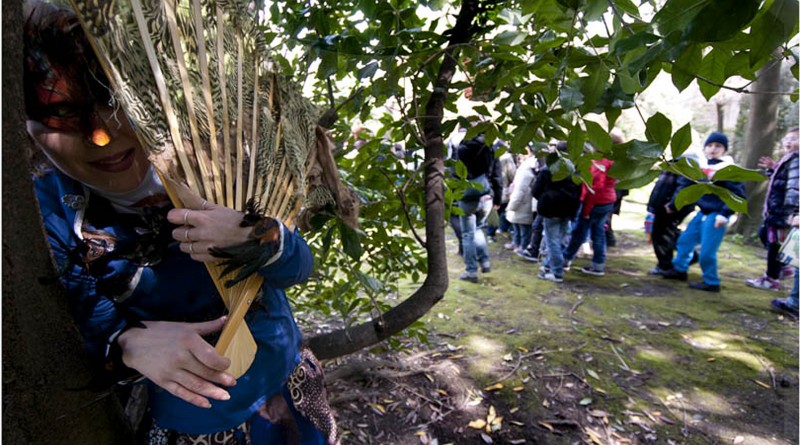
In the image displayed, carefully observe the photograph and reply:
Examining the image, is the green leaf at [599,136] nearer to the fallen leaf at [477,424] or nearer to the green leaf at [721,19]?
the green leaf at [721,19]

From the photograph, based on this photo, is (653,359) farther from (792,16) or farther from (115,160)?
(115,160)

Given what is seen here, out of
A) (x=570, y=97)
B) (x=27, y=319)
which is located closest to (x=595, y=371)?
(x=570, y=97)

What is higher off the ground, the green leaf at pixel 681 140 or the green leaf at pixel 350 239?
the green leaf at pixel 681 140

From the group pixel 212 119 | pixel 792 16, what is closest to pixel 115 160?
pixel 212 119

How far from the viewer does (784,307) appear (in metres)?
4.57

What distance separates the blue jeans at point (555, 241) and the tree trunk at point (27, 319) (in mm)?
5334

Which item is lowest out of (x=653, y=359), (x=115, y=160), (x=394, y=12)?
(x=653, y=359)

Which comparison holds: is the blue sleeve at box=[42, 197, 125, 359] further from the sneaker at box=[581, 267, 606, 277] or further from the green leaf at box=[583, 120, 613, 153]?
the sneaker at box=[581, 267, 606, 277]

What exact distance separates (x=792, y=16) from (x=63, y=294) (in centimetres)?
144

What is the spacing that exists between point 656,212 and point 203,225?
20.4ft

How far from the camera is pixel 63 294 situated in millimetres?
918

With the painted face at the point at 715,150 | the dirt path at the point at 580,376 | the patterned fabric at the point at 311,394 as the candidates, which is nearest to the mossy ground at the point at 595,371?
the dirt path at the point at 580,376

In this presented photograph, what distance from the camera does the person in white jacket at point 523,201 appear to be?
251 inches

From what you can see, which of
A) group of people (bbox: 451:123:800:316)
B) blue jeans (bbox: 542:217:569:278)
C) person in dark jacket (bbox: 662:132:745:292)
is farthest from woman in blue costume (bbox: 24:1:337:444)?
person in dark jacket (bbox: 662:132:745:292)
